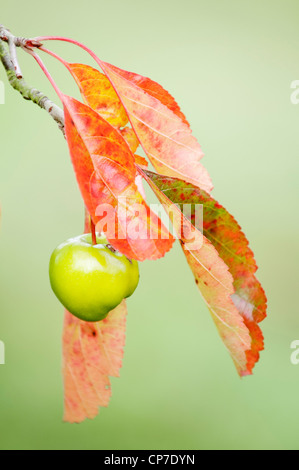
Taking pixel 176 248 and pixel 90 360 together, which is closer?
pixel 90 360

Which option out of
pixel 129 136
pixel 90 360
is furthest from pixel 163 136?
pixel 90 360

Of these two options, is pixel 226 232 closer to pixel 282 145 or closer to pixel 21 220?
pixel 21 220

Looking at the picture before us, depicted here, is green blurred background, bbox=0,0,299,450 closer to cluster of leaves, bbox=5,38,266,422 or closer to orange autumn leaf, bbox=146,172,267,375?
cluster of leaves, bbox=5,38,266,422

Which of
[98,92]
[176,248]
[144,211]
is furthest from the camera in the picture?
[176,248]

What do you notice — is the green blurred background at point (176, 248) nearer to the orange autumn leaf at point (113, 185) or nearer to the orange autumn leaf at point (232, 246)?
the orange autumn leaf at point (232, 246)

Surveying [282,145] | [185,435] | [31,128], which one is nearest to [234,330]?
[185,435]

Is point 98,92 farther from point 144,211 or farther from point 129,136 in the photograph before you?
point 144,211
